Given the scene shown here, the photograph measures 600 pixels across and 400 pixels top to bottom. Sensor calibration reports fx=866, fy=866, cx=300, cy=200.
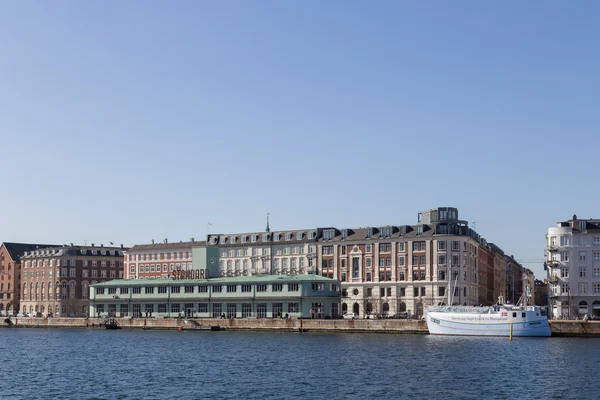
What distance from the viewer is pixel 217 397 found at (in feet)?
221

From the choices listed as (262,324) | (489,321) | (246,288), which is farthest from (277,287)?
(489,321)

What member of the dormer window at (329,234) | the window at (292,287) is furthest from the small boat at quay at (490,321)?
the dormer window at (329,234)

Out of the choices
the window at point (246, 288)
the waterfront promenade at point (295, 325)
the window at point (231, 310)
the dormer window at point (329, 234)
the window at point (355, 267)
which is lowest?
the waterfront promenade at point (295, 325)

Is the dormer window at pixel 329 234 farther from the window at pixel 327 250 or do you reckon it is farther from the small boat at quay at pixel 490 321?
the small boat at quay at pixel 490 321

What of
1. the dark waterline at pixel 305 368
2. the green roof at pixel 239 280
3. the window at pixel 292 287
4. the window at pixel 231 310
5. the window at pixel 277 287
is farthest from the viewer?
the window at pixel 231 310

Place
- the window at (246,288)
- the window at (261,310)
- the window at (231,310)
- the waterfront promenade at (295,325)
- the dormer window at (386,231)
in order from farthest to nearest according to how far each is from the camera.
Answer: the dormer window at (386,231) < the window at (231,310) < the window at (246,288) < the window at (261,310) < the waterfront promenade at (295,325)

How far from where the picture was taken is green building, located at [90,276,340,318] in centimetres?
16525

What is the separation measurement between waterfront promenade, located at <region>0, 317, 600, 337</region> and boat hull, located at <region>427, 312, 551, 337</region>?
430 centimetres

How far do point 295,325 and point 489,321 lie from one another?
3670 centimetres

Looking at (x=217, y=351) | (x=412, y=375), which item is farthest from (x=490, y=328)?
(x=412, y=375)

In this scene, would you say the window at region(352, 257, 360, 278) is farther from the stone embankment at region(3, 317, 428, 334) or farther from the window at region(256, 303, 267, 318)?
the stone embankment at region(3, 317, 428, 334)

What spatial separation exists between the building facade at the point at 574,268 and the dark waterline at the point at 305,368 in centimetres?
4033

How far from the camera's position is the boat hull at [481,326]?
131 meters

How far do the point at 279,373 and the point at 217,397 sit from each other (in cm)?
1582
